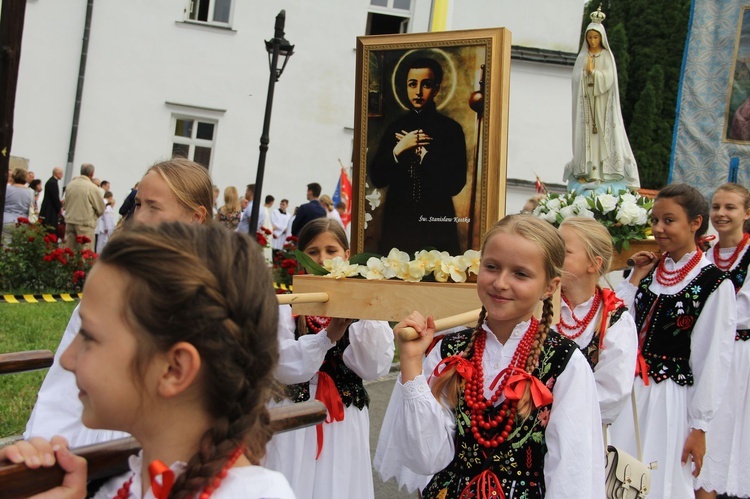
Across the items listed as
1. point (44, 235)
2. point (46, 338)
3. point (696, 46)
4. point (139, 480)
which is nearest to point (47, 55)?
point (44, 235)

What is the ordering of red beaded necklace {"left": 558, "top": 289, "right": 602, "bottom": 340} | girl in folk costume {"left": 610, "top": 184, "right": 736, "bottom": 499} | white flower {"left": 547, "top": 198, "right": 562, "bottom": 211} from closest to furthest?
red beaded necklace {"left": 558, "top": 289, "right": 602, "bottom": 340}, girl in folk costume {"left": 610, "top": 184, "right": 736, "bottom": 499}, white flower {"left": 547, "top": 198, "right": 562, "bottom": 211}

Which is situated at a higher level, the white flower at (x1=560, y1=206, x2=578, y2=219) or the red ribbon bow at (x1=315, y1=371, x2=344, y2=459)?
the white flower at (x1=560, y1=206, x2=578, y2=219)

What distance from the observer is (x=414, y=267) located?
3469mm

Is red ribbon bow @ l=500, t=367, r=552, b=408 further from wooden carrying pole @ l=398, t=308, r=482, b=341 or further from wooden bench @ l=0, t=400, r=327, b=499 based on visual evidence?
wooden bench @ l=0, t=400, r=327, b=499

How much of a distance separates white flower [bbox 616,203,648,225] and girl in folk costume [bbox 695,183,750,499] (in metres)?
0.89

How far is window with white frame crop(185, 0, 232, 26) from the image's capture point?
787 inches

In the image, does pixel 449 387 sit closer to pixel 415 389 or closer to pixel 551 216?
pixel 415 389

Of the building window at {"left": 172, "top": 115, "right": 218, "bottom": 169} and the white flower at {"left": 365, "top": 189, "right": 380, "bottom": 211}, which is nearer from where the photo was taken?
the white flower at {"left": 365, "top": 189, "right": 380, "bottom": 211}

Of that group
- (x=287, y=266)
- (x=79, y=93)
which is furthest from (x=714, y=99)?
(x=79, y=93)

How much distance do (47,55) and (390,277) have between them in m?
17.6

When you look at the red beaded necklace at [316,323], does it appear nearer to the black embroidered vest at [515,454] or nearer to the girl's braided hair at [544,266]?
the girl's braided hair at [544,266]

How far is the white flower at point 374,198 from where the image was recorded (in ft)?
12.7

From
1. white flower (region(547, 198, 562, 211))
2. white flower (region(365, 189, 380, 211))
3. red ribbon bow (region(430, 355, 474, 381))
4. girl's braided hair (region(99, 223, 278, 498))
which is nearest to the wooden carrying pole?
red ribbon bow (region(430, 355, 474, 381))

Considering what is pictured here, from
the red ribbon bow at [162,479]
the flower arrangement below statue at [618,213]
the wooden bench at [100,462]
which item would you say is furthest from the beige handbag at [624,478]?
the red ribbon bow at [162,479]
